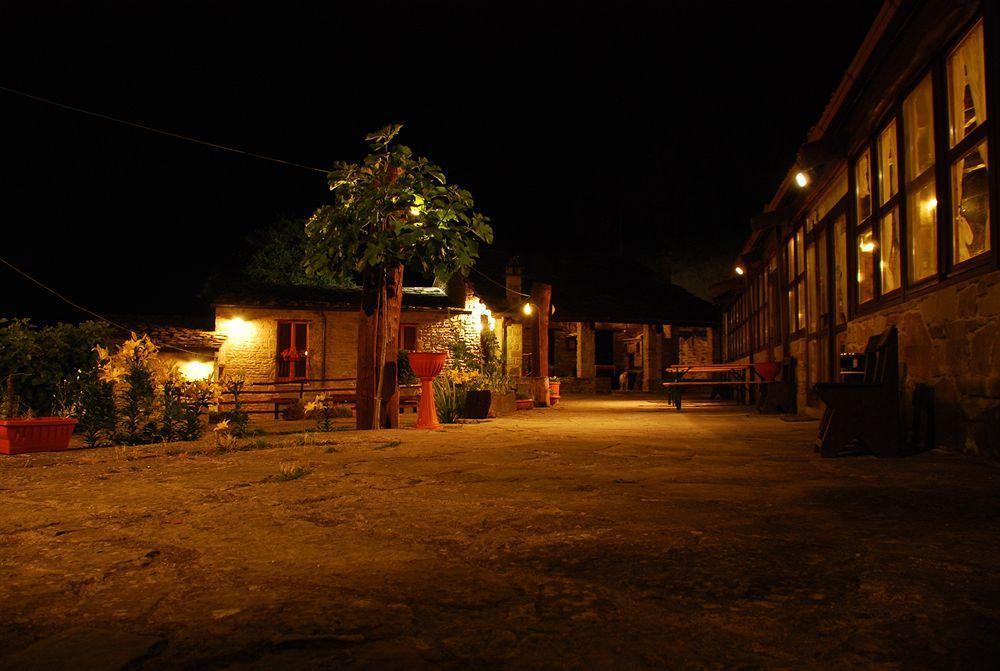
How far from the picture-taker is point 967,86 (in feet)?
15.8

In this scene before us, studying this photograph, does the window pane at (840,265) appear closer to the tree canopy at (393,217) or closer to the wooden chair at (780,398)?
the wooden chair at (780,398)

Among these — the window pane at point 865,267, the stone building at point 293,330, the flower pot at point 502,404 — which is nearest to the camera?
the window pane at point 865,267

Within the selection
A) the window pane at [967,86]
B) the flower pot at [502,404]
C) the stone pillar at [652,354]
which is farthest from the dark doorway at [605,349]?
the window pane at [967,86]

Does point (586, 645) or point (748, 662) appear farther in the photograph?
point (586, 645)

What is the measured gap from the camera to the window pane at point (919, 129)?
543 centimetres

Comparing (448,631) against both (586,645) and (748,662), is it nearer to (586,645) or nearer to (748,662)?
(586,645)

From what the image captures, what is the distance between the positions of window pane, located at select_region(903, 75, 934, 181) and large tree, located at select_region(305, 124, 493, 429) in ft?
13.8

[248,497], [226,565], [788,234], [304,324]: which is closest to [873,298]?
[788,234]

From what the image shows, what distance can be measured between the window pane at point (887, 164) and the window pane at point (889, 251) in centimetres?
23

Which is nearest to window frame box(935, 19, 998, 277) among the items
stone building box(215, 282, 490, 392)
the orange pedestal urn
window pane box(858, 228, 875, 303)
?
window pane box(858, 228, 875, 303)

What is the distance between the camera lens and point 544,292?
49.8 feet

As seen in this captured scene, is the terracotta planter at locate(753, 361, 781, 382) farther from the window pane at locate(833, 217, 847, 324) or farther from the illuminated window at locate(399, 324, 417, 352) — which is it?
the illuminated window at locate(399, 324, 417, 352)

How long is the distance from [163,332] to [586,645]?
19.0 m

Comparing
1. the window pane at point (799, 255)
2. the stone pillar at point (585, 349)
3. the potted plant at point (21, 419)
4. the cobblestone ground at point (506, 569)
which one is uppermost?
the window pane at point (799, 255)
